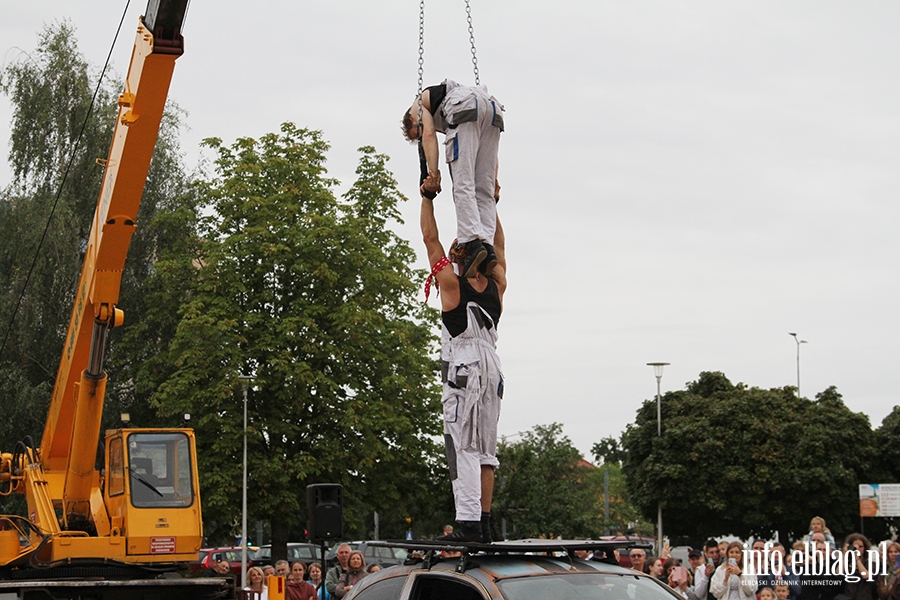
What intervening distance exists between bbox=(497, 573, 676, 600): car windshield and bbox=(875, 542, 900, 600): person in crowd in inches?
221

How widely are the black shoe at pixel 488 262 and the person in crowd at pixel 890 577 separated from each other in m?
5.70

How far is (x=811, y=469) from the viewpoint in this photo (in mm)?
42781

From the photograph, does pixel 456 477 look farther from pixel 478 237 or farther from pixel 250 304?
pixel 250 304

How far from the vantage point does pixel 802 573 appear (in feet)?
43.3

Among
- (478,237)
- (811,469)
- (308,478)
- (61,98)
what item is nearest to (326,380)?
(308,478)

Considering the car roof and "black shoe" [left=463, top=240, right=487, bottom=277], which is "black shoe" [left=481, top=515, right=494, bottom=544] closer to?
the car roof

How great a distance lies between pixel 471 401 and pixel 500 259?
1.21 m

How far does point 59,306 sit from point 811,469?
25715 mm

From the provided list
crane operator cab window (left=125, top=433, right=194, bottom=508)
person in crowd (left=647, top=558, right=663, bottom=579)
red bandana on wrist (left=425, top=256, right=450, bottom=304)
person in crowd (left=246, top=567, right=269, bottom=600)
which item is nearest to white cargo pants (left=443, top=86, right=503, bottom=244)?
red bandana on wrist (left=425, top=256, right=450, bottom=304)

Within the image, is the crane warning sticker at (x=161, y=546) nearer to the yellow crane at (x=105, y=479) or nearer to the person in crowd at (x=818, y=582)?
the yellow crane at (x=105, y=479)

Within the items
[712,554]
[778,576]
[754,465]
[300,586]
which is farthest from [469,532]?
[754,465]

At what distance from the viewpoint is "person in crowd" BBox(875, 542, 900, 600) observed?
38.2 feet

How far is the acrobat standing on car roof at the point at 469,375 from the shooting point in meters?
8.31

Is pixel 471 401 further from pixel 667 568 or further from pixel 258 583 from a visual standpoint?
pixel 258 583
